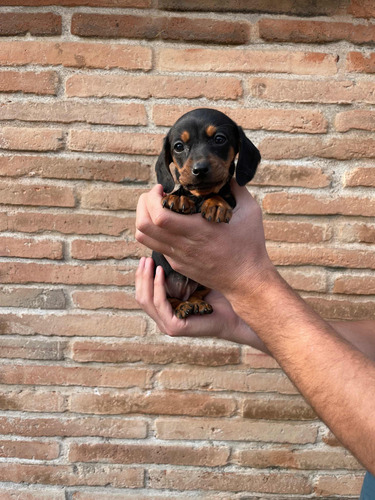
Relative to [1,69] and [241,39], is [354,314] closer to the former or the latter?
[241,39]

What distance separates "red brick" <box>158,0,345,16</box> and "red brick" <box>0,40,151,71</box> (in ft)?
0.85

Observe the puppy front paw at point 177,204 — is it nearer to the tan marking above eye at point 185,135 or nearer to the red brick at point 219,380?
the tan marking above eye at point 185,135

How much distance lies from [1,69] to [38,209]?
695 mm

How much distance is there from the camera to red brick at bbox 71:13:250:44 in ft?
7.56

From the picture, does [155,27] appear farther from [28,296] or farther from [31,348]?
[31,348]

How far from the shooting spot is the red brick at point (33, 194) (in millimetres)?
2406

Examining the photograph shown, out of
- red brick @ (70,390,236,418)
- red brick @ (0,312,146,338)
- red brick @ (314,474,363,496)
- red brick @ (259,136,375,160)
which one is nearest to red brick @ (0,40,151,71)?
red brick @ (259,136,375,160)

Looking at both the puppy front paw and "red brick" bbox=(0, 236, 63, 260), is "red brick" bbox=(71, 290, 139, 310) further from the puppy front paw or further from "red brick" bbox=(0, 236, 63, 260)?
the puppy front paw

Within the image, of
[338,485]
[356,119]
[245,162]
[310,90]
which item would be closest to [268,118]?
[310,90]

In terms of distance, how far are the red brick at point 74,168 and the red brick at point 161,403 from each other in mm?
1109

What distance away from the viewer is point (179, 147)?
1.67 metres

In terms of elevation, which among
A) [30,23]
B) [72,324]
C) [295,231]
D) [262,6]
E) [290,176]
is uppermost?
[262,6]

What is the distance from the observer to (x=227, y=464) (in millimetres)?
2535

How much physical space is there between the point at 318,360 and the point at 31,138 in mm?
1794
